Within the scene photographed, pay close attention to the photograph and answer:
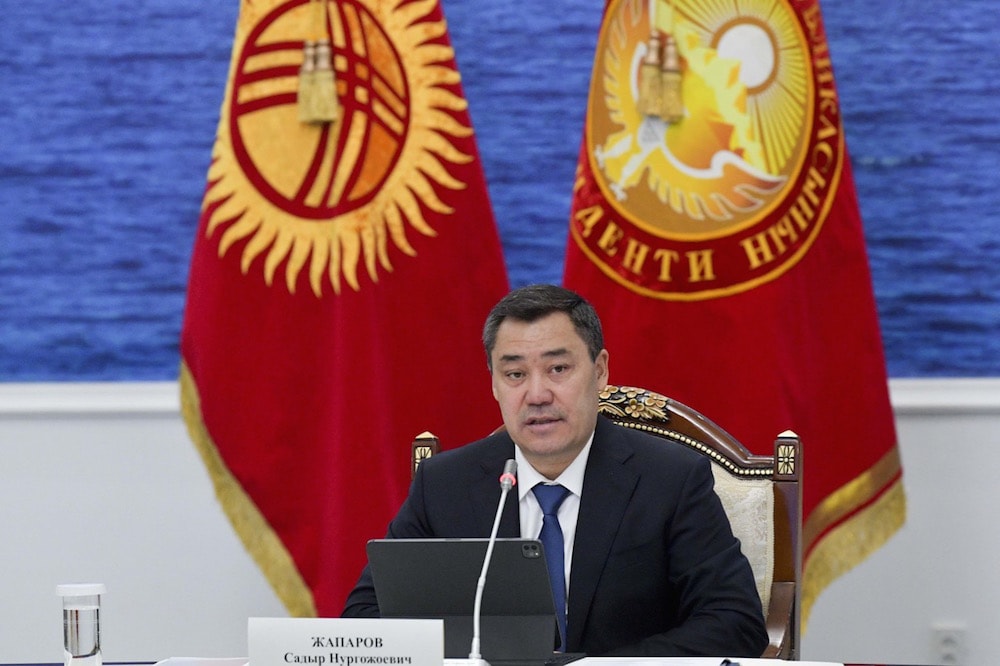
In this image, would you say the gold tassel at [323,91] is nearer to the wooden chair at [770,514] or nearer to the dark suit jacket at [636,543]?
→ the dark suit jacket at [636,543]

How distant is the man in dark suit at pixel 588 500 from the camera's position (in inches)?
94.2

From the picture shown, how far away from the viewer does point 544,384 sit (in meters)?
2.47

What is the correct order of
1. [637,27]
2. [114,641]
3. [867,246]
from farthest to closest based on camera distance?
1. [114,641]
2. [867,246]
3. [637,27]

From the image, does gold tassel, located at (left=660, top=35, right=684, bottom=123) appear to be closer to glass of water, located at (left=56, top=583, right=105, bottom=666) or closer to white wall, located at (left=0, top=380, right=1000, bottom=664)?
white wall, located at (left=0, top=380, right=1000, bottom=664)

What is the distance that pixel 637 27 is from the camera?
3256 millimetres

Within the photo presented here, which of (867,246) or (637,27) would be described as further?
(867,246)

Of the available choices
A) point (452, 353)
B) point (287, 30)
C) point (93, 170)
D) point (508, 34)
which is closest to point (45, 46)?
point (93, 170)

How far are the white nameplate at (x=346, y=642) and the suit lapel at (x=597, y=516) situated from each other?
2.68 ft

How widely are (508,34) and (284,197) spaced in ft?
3.09

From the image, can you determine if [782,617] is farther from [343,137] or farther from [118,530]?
[118,530]

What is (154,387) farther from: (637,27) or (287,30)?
(637,27)

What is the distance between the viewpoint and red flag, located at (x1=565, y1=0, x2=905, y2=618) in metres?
3.21

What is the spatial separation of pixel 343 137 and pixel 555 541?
1347mm

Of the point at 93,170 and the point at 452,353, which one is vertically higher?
the point at 93,170
